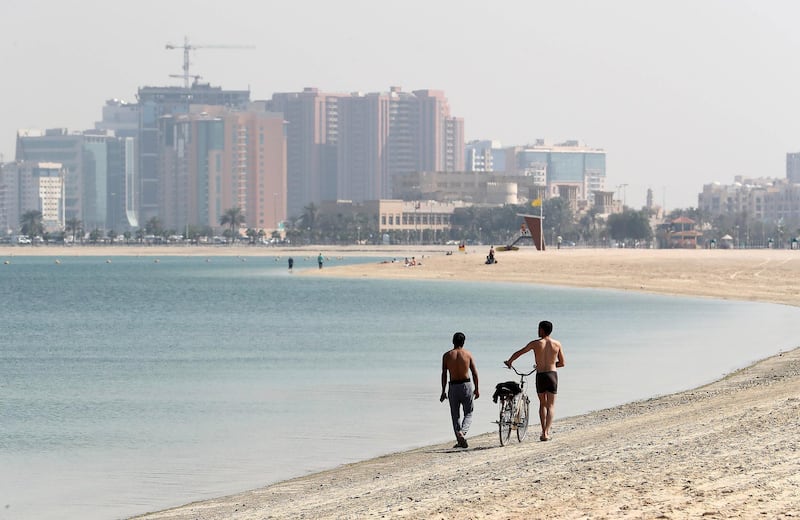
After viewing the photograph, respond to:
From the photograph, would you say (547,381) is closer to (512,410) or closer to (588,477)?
(512,410)

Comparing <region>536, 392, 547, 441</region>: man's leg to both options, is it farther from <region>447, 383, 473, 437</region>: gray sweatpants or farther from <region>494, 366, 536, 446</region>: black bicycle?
<region>447, 383, 473, 437</region>: gray sweatpants

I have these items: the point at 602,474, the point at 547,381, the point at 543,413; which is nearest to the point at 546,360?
the point at 547,381

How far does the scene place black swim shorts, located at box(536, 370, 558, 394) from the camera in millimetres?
20250

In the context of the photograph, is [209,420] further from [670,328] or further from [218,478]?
[670,328]

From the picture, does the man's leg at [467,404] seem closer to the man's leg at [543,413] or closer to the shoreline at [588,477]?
the shoreline at [588,477]


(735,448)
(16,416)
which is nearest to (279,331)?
(16,416)

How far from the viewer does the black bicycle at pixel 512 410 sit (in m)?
20.3

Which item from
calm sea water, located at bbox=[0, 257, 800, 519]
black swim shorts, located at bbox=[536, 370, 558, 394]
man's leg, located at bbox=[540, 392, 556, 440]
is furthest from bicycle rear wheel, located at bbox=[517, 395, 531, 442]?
calm sea water, located at bbox=[0, 257, 800, 519]

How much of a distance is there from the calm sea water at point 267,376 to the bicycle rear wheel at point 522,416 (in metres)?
3.01

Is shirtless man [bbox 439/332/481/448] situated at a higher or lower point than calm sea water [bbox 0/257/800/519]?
higher

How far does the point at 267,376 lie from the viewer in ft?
124

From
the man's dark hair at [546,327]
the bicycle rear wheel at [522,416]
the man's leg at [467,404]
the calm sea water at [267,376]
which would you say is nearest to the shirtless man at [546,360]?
the man's dark hair at [546,327]

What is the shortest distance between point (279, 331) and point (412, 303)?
943 inches

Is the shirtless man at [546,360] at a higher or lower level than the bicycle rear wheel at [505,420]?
higher
